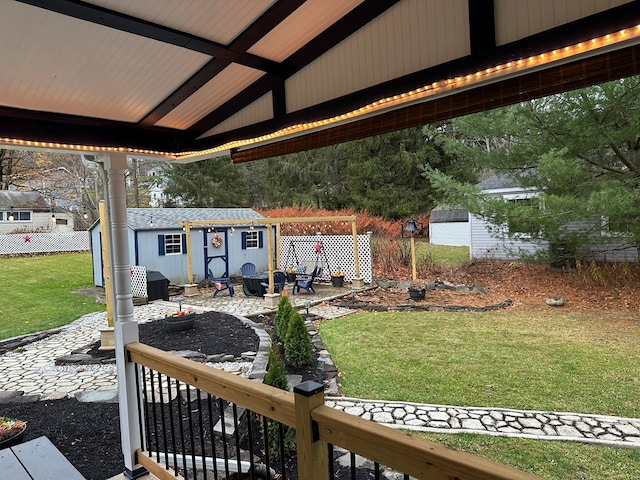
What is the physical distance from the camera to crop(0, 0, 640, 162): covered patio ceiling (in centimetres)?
145

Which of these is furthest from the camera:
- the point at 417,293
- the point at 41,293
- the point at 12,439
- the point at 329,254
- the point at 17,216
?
the point at 17,216

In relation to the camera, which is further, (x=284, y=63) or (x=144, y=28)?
(x=284, y=63)

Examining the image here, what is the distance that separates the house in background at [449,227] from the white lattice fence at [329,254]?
672 cm

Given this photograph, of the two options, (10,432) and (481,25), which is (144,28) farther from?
(10,432)

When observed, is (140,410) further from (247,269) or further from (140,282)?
(247,269)

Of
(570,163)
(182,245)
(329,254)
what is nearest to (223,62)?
(570,163)

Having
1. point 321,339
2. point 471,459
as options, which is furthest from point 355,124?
point 321,339

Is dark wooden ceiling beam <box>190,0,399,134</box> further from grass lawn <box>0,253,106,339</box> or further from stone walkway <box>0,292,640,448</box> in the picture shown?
grass lawn <box>0,253,106,339</box>

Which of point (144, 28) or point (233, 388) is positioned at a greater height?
point (144, 28)

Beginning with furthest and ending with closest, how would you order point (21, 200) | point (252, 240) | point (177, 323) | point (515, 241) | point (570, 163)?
point (21, 200) → point (252, 240) → point (515, 241) → point (570, 163) → point (177, 323)

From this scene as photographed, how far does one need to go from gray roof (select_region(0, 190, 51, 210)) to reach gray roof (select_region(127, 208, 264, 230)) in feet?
51.8

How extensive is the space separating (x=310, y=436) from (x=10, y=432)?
3019mm

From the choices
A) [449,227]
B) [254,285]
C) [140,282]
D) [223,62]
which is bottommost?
[254,285]

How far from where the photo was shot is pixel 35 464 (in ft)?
6.64
